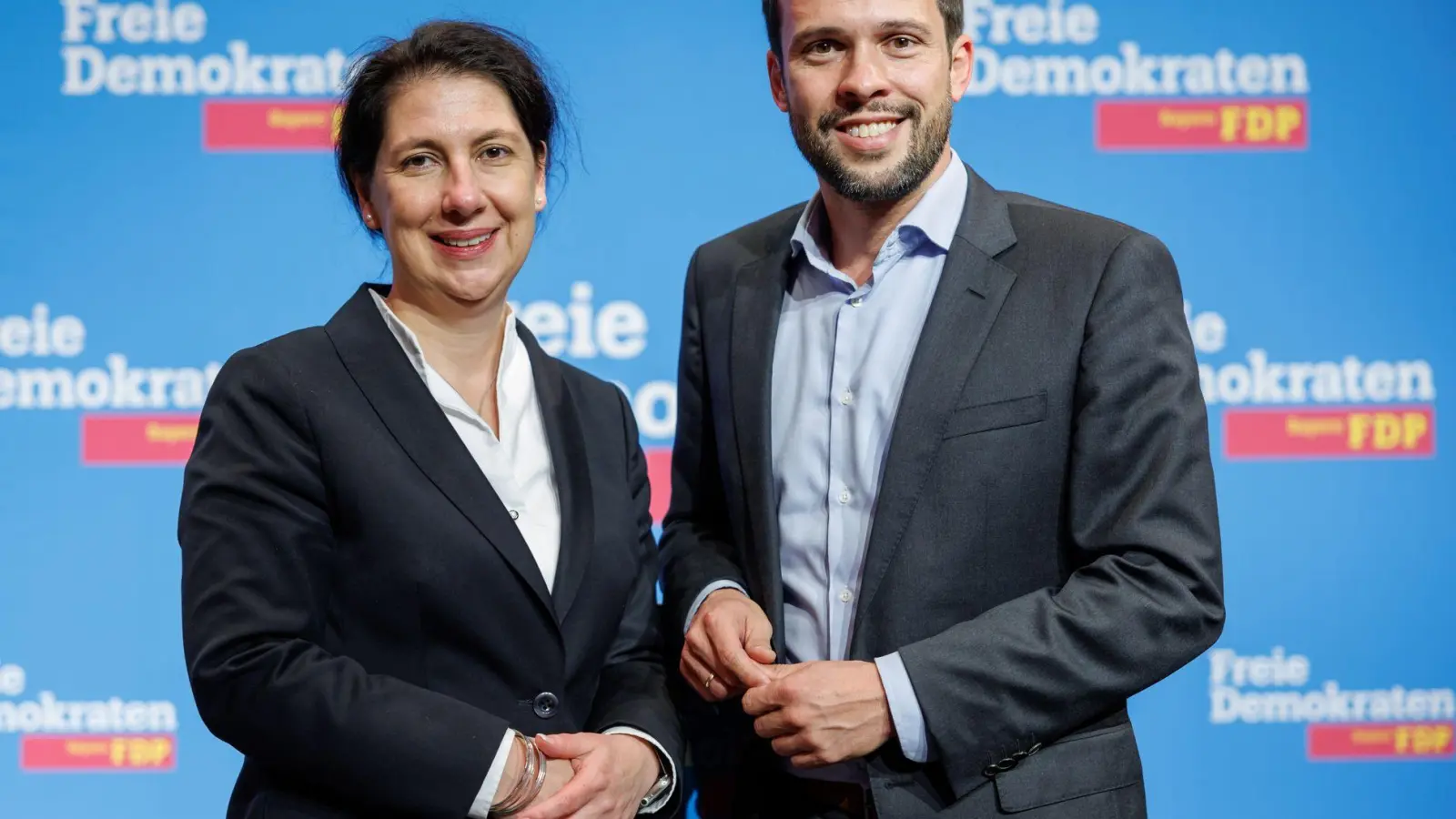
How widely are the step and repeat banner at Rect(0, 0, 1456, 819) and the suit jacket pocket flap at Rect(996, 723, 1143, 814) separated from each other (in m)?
1.85

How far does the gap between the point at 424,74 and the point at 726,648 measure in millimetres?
1018

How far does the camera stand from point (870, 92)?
212 centimetres

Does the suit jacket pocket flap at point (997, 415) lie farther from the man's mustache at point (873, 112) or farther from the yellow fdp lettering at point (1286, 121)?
the yellow fdp lettering at point (1286, 121)

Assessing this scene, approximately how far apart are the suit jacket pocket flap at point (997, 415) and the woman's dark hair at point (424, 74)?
846mm

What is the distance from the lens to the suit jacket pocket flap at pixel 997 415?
196 centimetres

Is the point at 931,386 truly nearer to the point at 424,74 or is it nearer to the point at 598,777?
the point at 598,777

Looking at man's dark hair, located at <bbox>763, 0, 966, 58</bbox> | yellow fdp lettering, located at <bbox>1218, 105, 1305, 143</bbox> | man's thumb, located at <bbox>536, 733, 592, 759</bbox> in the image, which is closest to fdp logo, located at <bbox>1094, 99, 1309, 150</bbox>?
yellow fdp lettering, located at <bbox>1218, 105, 1305, 143</bbox>

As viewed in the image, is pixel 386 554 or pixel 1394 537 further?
pixel 1394 537

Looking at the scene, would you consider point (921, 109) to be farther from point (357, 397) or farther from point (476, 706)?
point (476, 706)

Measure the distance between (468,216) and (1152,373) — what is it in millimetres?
1068

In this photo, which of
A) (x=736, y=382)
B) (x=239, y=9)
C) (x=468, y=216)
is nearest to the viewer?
(x=468, y=216)

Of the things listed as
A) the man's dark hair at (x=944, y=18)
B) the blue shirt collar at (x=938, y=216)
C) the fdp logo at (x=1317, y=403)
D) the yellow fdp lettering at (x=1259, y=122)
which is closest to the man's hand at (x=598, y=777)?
the blue shirt collar at (x=938, y=216)

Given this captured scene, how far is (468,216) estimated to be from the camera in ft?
6.79

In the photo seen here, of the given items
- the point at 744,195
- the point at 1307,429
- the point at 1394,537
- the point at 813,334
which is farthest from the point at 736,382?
the point at 1394,537
